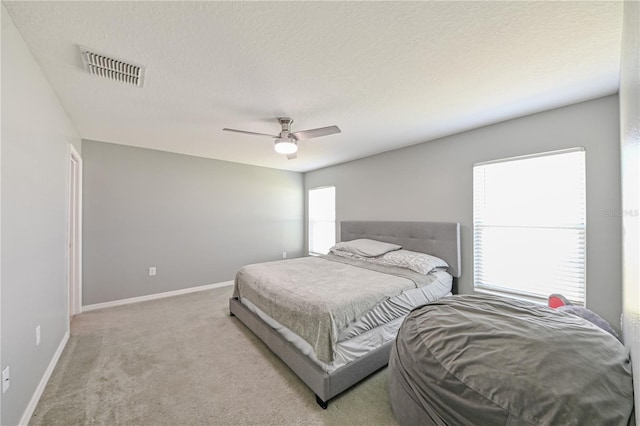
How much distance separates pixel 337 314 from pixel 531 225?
7.77 ft

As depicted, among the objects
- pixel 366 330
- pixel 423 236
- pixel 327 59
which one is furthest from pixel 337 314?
pixel 423 236

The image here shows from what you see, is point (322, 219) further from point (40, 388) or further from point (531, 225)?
point (40, 388)

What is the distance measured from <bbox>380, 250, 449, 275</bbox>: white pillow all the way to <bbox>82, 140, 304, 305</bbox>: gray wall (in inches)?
116

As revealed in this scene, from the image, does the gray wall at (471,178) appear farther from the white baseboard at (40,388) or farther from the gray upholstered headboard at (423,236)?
the white baseboard at (40,388)

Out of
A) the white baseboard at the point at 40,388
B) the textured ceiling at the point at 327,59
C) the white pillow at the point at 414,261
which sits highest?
the textured ceiling at the point at 327,59

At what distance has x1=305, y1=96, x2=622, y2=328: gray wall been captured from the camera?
→ 2.17m

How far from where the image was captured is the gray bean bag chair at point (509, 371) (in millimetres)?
932

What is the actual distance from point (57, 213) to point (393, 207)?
13.3ft

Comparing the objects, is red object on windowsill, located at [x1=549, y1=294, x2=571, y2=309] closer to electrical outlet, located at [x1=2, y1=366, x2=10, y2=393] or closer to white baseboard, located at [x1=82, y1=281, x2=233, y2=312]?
electrical outlet, located at [x1=2, y1=366, x2=10, y2=393]

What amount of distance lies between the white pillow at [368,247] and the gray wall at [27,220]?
11.1ft

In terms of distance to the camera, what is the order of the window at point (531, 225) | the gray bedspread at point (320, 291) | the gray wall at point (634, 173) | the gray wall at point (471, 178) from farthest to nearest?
the window at point (531, 225) < the gray wall at point (471, 178) < the gray bedspread at point (320, 291) < the gray wall at point (634, 173)

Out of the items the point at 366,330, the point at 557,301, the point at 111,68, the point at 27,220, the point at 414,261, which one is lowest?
the point at 366,330

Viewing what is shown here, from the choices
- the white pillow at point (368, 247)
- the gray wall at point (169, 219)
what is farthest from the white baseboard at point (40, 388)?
the white pillow at point (368, 247)

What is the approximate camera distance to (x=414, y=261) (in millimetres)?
3098
